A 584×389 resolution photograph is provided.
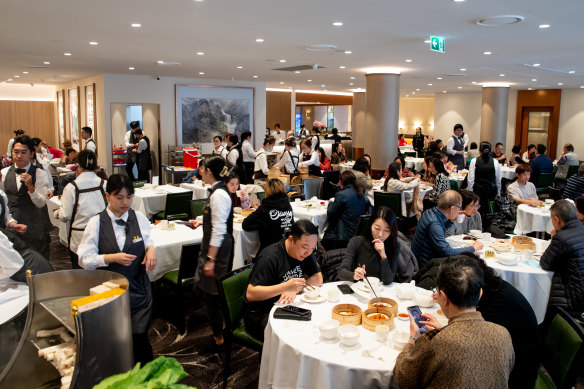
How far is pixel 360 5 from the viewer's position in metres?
4.96

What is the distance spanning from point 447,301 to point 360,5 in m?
3.66

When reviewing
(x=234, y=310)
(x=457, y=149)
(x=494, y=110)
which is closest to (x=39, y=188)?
(x=234, y=310)

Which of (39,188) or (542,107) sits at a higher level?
(542,107)

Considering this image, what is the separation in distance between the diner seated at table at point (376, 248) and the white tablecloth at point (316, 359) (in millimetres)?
754

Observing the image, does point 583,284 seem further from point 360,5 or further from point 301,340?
point 360,5

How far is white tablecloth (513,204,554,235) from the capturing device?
646cm

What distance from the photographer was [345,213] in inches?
226

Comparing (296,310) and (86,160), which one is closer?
(296,310)

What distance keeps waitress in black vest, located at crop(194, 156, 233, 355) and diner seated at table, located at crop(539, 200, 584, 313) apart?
2.58m

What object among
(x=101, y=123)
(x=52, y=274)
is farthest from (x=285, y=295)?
(x=101, y=123)

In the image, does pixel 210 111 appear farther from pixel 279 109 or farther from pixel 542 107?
pixel 542 107

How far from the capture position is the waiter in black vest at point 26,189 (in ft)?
15.6

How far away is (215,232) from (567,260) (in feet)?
9.13

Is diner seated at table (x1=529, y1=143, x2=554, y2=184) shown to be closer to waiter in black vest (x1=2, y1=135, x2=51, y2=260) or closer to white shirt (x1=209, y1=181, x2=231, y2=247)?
white shirt (x1=209, y1=181, x2=231, y2=247)
